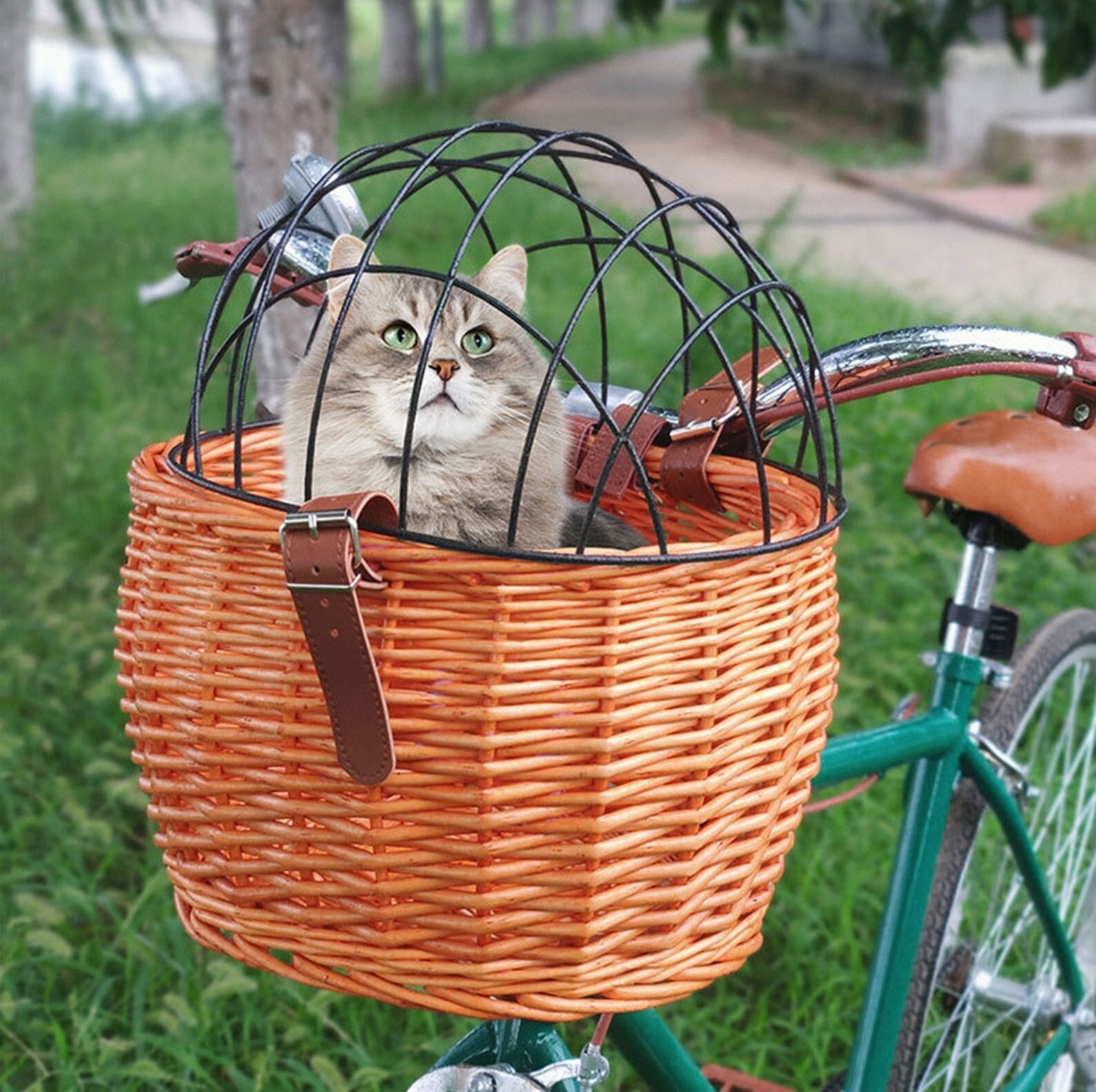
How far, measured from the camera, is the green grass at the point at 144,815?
87.4 inches

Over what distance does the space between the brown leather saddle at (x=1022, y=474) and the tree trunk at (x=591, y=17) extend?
27.6 meters

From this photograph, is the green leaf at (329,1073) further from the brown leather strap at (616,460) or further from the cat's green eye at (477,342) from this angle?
the cat's green eye at (477,342)

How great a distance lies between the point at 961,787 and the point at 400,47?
15852 mm

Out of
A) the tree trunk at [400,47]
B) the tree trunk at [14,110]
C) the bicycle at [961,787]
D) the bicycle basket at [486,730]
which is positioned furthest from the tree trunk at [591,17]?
the bicycle basket at [486,730]

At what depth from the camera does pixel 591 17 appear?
98.1 feet

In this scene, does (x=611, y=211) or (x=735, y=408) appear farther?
(x=611, y=211)

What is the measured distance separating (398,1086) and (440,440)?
1264 millimetres

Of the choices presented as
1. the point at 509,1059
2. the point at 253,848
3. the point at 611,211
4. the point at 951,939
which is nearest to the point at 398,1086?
the point at 951,939

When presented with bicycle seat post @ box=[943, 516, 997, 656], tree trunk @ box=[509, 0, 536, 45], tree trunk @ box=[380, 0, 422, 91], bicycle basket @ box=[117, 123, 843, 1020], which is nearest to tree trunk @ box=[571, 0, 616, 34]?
tree trunk @ box=[509, 0, 536, 45]

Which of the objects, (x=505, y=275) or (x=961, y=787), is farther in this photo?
(x=961, y=787)

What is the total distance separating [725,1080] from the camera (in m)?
1.94

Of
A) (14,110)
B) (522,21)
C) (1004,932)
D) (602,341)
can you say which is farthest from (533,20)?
(602,341)

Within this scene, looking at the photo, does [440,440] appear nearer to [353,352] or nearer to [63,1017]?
[353,352]

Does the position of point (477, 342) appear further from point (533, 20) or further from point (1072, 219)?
point (533, 20)
